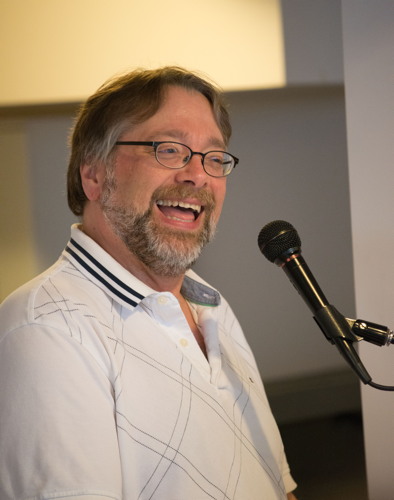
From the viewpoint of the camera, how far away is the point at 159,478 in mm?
1079

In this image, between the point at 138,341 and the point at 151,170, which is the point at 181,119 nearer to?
the point at 151,170

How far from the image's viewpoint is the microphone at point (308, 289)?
38.4 inches

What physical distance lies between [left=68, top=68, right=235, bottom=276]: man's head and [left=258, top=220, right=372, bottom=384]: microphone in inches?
11.0

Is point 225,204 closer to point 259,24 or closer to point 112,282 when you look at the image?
point 259,24

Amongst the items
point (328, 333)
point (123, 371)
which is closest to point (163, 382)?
point (123, 371)

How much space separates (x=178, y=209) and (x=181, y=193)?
0.05 metres

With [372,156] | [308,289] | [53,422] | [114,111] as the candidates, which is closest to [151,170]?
[114,111]

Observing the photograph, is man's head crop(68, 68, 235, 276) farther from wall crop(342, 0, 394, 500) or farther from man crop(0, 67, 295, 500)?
wall crop(342, 0, 394, 500)

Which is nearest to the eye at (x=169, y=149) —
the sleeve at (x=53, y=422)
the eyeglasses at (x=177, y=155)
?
the eyeglasses at (x=177, y=155)

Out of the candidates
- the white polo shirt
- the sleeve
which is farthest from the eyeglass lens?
the sleeve

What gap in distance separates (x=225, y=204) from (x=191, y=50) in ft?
1.66

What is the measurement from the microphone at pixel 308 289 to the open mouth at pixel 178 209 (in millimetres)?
278

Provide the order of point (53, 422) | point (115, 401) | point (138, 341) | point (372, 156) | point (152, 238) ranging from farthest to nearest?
1. point (372, 156)
2. point (152, 238)
3. point (138, 341)
4. point (115, 401)
5. point (53, 422)

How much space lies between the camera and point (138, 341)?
117 centimetres
